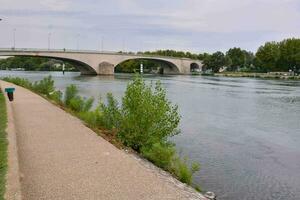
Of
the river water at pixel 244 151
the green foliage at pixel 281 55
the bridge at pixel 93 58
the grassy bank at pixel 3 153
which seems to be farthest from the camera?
the green foliage at pixel 281 55

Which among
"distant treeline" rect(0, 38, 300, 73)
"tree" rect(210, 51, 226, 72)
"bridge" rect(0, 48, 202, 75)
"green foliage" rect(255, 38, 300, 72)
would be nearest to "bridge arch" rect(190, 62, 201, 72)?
"distant treeline" rect(0, 38, 300, 73)

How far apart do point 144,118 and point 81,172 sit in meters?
4.64

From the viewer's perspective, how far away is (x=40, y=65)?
19750cm

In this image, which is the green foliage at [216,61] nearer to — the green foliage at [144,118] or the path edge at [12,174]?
the green foliage at [144,118]

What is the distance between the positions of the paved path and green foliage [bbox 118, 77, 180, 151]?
1070mm

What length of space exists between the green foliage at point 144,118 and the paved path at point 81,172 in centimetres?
107

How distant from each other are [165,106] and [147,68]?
149 metres

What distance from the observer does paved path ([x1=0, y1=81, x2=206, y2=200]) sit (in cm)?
770

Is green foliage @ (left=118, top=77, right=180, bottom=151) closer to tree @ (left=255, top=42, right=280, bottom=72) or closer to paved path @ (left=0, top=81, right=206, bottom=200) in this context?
paved path @ (left=0, top=81, right=206, bottom=200)

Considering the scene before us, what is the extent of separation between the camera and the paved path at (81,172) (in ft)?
25.3

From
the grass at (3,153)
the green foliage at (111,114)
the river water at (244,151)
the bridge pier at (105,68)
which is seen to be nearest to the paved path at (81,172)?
the grass at (3,153)

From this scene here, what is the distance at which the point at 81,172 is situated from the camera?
8.93 m

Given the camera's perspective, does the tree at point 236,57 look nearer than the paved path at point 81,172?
No

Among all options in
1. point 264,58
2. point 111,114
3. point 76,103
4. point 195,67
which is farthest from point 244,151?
point 195,67
